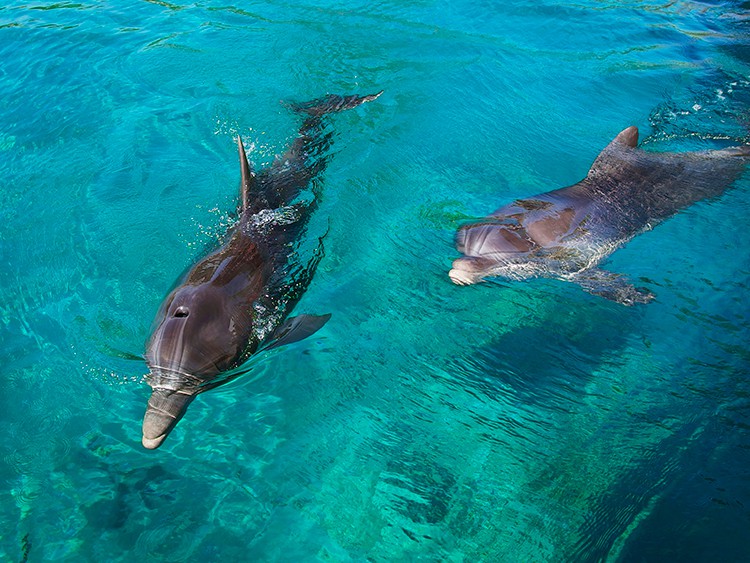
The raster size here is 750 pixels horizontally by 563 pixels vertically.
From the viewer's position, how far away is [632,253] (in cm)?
675

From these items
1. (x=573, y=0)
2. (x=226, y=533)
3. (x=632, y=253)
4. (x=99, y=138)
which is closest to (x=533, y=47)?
(x=573, y=0)

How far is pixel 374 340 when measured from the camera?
18.7ft

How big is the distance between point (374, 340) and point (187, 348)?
1798 mm

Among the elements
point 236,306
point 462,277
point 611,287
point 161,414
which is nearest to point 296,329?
point 236,306

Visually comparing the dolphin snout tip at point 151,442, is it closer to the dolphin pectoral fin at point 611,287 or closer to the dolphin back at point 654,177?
the dolphin pectoral fin at point 611,287

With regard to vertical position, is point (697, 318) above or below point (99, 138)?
below

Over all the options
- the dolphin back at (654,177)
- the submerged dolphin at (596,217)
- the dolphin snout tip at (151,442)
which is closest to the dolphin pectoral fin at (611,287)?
the submerged dolphin at (596,217)

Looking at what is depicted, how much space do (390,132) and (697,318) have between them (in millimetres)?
4644

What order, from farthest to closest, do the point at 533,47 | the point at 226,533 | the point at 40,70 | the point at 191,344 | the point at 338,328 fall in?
the point at 533,47
the point at 40,70
the point at 338,328
the point at 191,344
the point at 226,533

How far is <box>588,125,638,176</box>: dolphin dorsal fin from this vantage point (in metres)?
7.68

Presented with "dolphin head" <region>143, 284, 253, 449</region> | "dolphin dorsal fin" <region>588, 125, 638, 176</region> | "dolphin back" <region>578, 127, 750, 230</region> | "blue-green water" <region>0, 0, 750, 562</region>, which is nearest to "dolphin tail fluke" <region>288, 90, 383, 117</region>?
"blue-green water" <region>0, 0, 750, 562</region>

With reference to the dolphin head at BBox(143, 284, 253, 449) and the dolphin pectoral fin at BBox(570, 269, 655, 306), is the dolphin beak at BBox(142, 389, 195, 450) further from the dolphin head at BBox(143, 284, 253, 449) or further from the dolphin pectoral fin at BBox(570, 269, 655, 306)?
the dolphin pectoral fin at BBox(570, 269, 655, 306)

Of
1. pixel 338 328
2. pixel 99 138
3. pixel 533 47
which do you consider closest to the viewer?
pixel 338 328

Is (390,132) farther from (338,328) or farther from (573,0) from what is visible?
(573,0)
